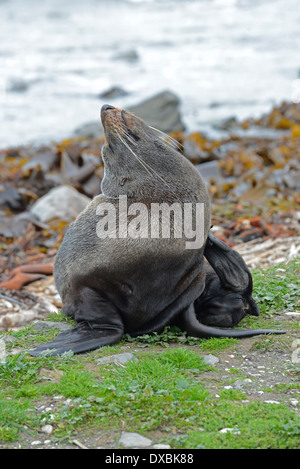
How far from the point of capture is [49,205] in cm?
1016

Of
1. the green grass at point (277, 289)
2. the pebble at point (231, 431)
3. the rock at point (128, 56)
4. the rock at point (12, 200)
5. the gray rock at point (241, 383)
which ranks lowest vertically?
the rock at point (12, 200)

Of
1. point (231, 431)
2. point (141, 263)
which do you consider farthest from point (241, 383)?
point (141, 263)

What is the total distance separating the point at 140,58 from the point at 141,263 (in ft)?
95.3

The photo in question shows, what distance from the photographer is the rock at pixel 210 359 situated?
4.51 m

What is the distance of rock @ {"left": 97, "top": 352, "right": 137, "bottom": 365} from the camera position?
4.50m

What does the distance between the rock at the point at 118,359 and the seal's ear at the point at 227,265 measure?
1087mm

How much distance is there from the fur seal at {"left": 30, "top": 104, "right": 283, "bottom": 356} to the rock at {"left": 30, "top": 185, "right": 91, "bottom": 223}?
480cm

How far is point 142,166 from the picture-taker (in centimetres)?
502

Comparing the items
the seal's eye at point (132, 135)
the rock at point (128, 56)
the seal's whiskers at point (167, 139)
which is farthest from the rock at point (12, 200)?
the rock at point (128, 56)

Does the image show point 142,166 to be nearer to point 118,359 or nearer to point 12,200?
point 118,359

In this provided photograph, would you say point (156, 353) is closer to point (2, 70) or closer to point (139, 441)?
point (139, 441)

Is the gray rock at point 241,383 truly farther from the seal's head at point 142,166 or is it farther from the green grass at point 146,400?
the seal's head at point 142,166

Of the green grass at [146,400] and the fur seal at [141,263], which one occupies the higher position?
the fur seal at [141,263]

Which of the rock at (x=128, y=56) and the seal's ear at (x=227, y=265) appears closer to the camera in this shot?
the seal's ear at (x=227, y=265)
